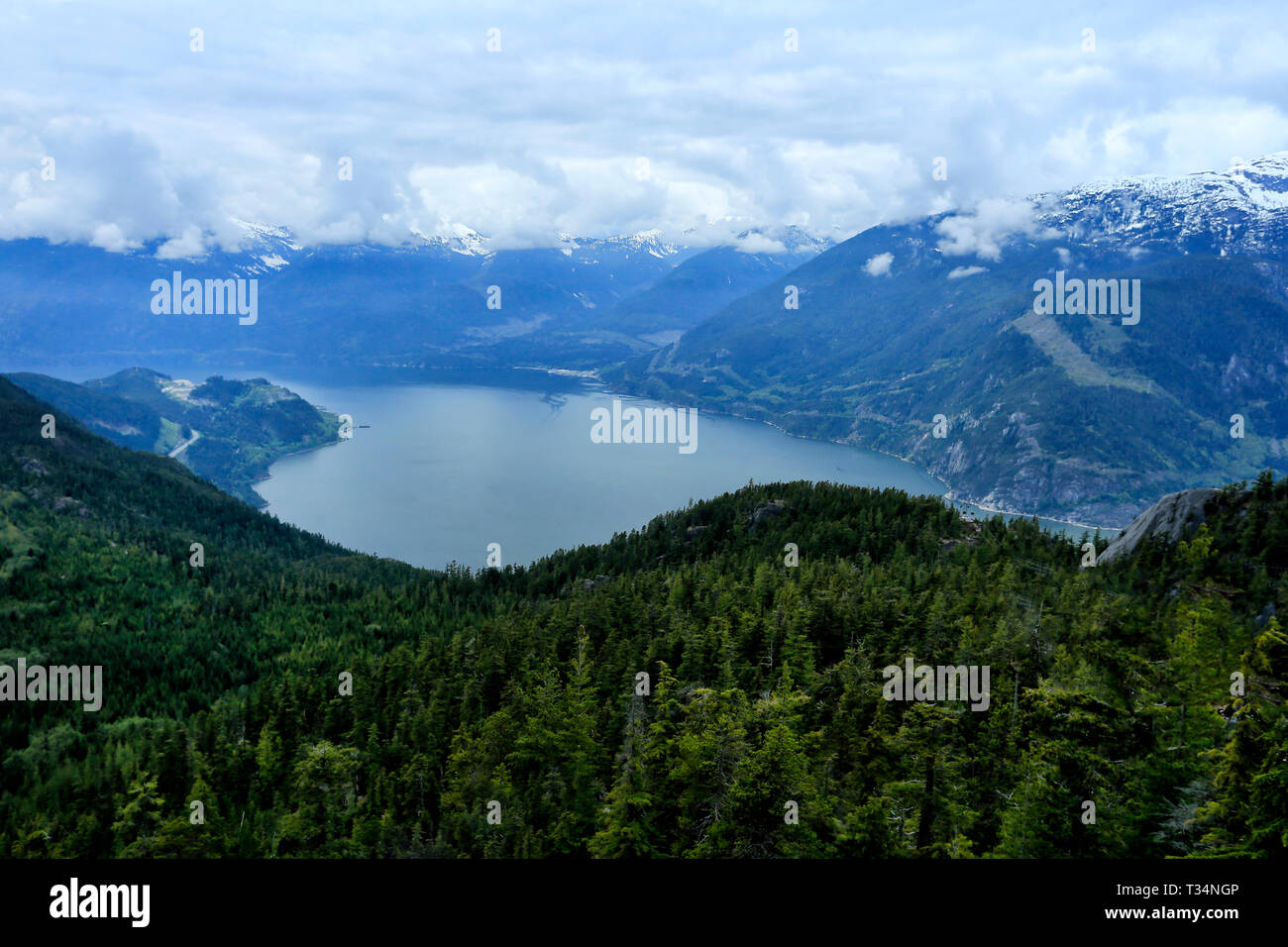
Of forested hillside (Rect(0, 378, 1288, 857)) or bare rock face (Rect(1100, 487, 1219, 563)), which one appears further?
bare rock face (Rect(1100, 487, 1219, 563))

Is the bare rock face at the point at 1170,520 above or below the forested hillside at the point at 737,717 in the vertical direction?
above

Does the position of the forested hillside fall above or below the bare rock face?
below

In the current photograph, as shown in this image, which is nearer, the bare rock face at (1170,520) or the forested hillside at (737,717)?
the forested hillside at (737,717)

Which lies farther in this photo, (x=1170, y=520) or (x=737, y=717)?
(x=1170, y=520)
